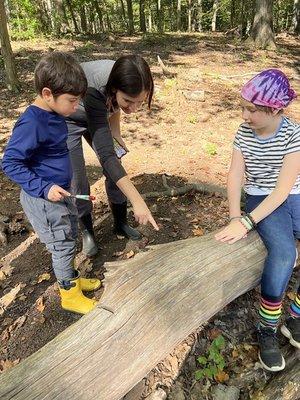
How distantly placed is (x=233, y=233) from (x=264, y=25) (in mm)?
13934

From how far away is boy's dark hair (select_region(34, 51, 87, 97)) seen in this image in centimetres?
228

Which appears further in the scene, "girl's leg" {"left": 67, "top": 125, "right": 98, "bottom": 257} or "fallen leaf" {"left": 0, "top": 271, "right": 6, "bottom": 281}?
"fallen leaf" {"left": 0, "top": 271, "right": 6, "bottom": 281}

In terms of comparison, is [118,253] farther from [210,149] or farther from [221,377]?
[210,149]

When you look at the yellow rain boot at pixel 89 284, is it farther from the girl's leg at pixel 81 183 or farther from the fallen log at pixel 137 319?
the fallen log at pixel 137 319

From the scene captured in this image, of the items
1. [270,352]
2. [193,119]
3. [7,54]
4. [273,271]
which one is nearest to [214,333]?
[270,352]

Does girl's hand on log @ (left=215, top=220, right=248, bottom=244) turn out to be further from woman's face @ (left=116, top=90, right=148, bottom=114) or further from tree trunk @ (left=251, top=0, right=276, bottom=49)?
tree trunk @ (left=251, top=0, right=276, bottom=49)

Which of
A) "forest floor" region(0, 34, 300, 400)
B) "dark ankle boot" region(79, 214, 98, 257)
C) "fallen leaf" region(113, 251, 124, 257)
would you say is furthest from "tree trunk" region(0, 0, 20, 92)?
"fallen leaf" region(113, 251, 124, 257)

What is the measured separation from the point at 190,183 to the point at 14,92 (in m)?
5.52

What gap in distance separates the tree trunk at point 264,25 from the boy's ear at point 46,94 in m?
13.9

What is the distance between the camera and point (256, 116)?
8.24 feet

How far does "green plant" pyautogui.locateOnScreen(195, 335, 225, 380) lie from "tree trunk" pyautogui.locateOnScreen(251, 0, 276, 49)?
13.8 metres

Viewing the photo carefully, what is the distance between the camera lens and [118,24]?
42656 millimetres

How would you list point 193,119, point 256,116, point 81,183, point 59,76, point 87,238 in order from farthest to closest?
point 193,119, point 87,238, point 81,183, point 256,116, point 59,76

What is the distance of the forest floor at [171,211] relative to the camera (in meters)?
2.84
